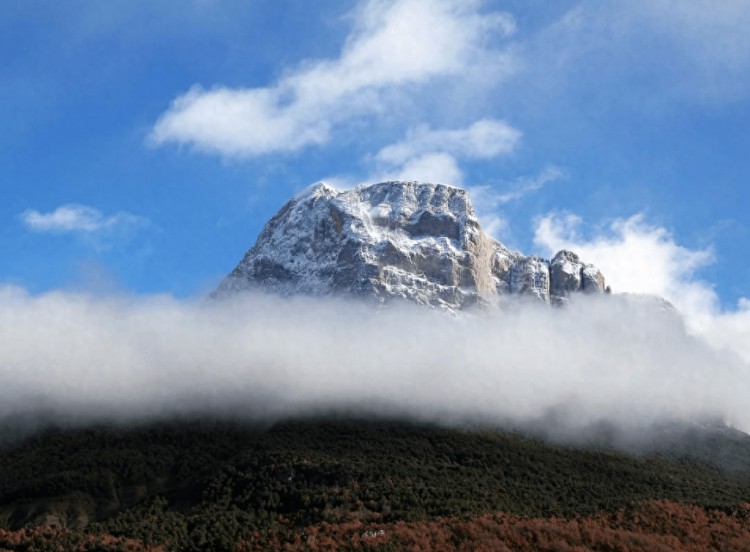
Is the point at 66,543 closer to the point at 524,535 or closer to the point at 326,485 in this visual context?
the point at 326,485

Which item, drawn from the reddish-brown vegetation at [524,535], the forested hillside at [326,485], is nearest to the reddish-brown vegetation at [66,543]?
the forested hillside at [326,485]

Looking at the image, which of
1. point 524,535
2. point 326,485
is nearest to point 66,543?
point 326,485

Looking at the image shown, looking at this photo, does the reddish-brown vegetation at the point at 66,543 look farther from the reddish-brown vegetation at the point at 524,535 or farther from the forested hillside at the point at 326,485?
the reddish-brown vegetation at the point at 524,535

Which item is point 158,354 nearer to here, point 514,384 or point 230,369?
point 230,369

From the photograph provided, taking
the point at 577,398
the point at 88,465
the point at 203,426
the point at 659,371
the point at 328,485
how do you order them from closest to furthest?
the point at 328,485 → the point at 88,465 → the point at 203,426 → the point at 577,398 → the point at 659,371

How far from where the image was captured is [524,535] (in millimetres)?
62562

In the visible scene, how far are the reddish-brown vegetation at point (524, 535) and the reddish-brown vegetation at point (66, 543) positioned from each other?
9437mm

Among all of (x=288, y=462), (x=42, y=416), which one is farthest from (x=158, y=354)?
(x=288, y=462)

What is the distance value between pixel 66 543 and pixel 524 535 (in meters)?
39.1

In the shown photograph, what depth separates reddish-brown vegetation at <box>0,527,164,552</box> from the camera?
60031 mm

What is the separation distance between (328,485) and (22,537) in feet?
97.0

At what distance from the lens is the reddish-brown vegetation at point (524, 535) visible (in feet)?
198

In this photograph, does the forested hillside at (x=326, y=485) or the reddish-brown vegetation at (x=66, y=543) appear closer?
the reddish-brown vegetation at (x=66, y=543)

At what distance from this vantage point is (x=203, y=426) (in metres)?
108
